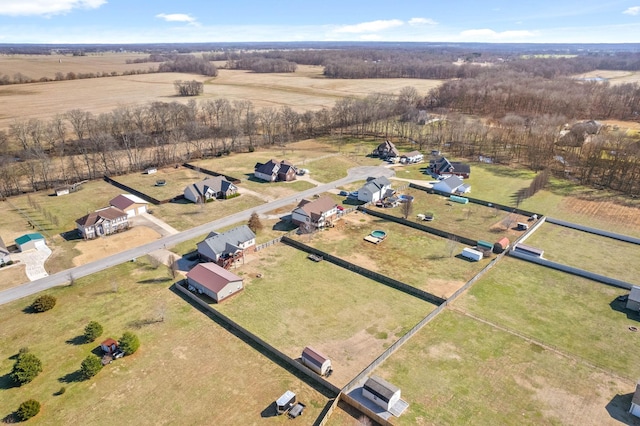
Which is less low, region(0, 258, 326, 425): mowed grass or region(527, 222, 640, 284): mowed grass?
region(527, 222, 640, 284): mowed grass

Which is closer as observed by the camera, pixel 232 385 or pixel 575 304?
pixel 232 385

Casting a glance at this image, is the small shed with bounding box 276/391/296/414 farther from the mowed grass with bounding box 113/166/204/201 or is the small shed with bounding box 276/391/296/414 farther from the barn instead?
the mowed grass with bounding box 113/166/204/201

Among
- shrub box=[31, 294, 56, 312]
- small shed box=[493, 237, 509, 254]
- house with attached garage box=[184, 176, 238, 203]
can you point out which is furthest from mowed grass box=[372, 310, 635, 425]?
house with attached garage box=[184, 176, 238, 203]

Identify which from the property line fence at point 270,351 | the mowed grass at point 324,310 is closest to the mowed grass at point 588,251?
the mowed grass at point 324,310

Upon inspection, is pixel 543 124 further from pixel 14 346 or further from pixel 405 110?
pixel 14 346

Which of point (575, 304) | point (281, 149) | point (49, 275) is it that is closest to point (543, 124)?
point (281, 149)

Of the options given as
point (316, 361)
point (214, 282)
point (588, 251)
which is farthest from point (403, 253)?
point (588, 251)
